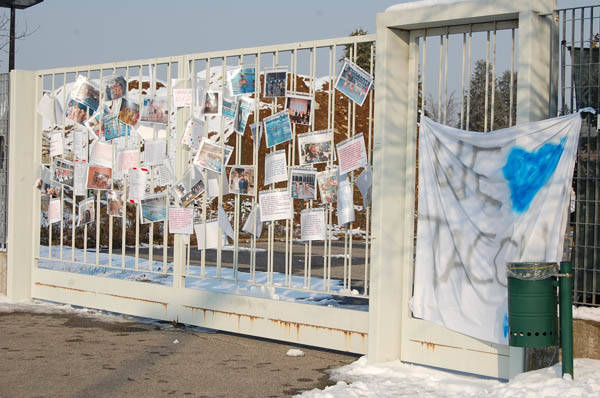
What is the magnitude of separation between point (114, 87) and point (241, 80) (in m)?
1.82

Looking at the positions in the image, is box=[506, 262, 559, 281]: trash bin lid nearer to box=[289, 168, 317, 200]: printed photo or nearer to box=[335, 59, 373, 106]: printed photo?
box=[335, 59, 373, 106]: printed photo

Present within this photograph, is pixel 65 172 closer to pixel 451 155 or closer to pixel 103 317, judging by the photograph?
pixel 103 317

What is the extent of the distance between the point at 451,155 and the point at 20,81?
575 centimetres

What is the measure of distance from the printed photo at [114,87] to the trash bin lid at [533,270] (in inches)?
192

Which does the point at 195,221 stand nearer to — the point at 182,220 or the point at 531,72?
the point at 182,220

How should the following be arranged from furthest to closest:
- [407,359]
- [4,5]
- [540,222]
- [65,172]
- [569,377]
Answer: [4,5] < [65,172] < [407,359] < [540,222] < [569,377]

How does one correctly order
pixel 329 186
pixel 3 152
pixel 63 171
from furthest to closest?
pixel 3 152 → pixel 63 171 → pixel 329 186

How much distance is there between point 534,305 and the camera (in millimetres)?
5109

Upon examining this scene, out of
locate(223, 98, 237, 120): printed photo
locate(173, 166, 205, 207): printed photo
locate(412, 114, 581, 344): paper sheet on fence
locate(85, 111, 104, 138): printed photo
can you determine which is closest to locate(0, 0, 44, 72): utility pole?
locate(85, 111, 104, 138): printed photo

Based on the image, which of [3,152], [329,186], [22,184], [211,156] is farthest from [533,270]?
[3,152]

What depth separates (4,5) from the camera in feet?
47.5

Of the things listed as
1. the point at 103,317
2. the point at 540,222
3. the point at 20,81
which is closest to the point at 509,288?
the point at 540,222

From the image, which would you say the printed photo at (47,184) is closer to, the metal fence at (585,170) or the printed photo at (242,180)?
the printed photo at (242,180)

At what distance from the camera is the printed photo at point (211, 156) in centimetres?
779
